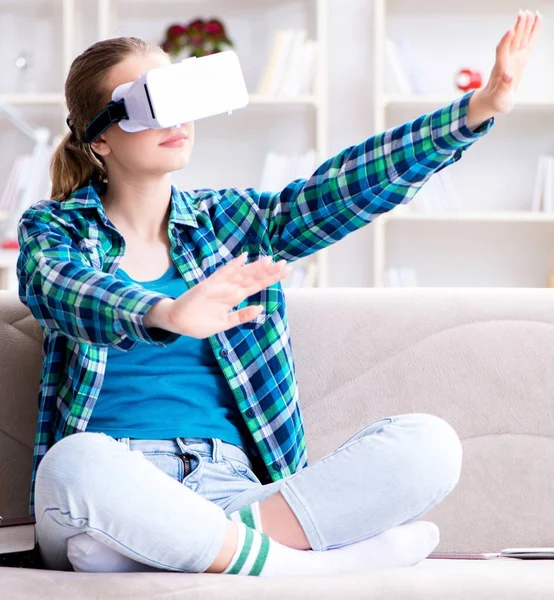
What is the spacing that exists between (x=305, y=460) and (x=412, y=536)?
314 millimetres

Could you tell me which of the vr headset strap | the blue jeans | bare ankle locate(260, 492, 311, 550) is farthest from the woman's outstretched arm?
bare ankle locate(260, 492, 311, 550)

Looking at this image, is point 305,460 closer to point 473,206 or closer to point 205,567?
point 205,567

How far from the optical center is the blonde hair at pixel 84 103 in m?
1.55

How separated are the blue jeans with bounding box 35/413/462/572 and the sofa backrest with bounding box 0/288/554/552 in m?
0.26

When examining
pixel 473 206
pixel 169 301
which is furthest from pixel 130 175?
pixel 473 206

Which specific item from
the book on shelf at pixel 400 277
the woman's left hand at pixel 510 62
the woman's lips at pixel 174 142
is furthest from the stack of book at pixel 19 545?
the book on shelf at pixel 400 277

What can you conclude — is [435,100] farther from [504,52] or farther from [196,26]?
[504,52]

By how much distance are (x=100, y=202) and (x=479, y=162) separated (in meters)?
2.94

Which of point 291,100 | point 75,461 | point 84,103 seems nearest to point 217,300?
point 75,461

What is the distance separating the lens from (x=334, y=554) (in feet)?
4.01

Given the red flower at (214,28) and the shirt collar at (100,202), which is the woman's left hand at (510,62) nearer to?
the shirt collar at (100,202)

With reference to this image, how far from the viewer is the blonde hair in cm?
155

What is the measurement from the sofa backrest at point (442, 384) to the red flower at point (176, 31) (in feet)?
8.66

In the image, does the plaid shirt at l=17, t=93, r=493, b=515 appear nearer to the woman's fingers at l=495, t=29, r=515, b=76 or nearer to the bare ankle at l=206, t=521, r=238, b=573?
the woman's fingers at l=495, t=29, r=515, b=76
